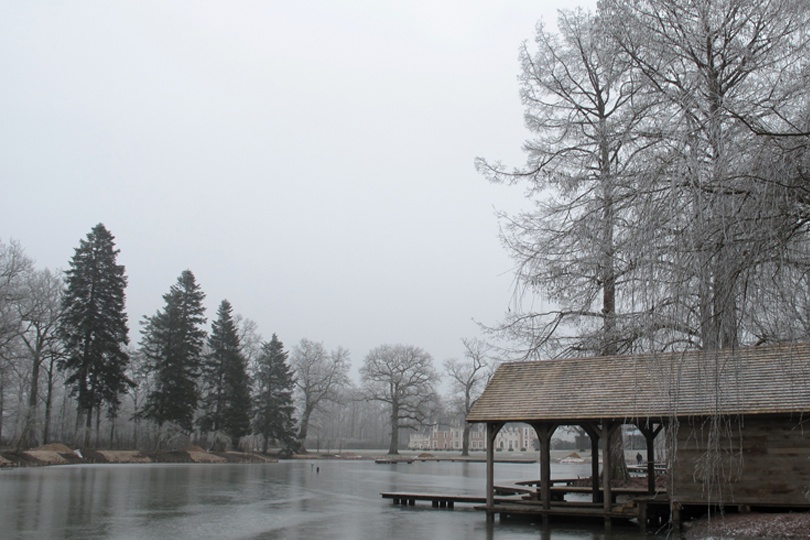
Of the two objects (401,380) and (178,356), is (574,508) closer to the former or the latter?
(178,356)

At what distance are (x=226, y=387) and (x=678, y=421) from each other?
4531 cm

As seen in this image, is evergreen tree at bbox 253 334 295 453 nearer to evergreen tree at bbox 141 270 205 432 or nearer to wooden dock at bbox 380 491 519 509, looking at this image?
evergreen tree at bbox 141 270 205 432

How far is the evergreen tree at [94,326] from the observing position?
43625 millimetres

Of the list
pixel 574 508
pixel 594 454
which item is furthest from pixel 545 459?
pixel 594 454

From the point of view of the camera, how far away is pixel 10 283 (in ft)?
124

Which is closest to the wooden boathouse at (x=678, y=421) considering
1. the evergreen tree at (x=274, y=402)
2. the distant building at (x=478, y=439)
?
the evergreen tree at (x=274, y=402)

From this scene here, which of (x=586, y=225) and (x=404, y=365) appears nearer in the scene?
(x=586, y=225)

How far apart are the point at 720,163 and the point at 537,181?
46.8 ft

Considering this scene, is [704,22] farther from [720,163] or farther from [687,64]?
[720,163]

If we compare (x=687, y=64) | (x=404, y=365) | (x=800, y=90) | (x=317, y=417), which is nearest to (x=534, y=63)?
(x=687, y=64)

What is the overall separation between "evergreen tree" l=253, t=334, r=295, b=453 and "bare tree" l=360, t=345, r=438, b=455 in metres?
10.8

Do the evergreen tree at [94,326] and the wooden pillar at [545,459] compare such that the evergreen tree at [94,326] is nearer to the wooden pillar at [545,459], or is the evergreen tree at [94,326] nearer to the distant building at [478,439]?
the wooden pillar at [545,459]

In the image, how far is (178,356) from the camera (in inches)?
1918

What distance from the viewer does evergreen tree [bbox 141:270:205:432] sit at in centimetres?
4731
